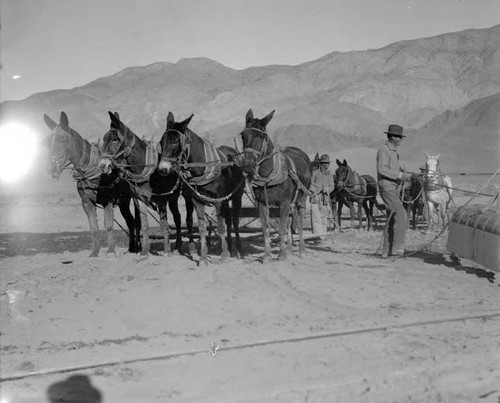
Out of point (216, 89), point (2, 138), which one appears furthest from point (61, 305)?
point (216, 89)

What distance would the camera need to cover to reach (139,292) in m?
8.07

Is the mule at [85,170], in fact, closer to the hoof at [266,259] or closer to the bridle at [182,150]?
the bridle at [182,150]

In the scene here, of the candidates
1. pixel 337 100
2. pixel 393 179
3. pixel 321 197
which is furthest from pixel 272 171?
pixel 337 100

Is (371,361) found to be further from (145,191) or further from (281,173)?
(145,191)

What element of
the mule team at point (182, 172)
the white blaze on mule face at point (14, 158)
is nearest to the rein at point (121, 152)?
the mule team at point (182, 172)

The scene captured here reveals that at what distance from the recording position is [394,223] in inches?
420

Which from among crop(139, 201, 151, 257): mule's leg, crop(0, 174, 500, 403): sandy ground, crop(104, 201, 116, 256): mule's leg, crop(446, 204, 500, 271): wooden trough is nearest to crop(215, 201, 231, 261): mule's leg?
crop(0, 174, 500, 403): sandy ground

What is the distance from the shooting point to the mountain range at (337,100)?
204 ft

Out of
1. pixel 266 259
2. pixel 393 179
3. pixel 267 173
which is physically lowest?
pixel 266 259

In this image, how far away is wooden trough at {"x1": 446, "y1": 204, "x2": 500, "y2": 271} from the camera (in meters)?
8.27

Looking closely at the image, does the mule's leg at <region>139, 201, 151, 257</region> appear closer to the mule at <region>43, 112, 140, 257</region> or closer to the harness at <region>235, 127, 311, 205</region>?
the mule at <region>43, 112, 140, 257</region>

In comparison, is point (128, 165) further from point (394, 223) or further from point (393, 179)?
point (394, 223)

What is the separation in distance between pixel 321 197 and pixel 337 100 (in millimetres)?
72511

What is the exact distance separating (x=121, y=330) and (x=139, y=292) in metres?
1.48
